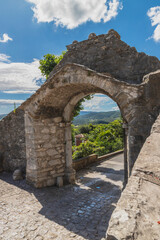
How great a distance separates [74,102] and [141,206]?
4880 millimetres

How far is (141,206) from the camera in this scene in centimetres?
109

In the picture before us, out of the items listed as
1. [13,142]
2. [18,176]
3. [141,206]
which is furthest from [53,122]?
[141,206]

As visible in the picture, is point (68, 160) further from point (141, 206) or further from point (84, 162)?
point (141, 206)

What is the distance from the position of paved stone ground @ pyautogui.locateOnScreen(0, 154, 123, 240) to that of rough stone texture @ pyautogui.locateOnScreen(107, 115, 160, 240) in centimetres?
231

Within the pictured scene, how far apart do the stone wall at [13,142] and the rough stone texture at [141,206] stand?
5626 millimetres

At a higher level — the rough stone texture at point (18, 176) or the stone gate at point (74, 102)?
the stone gate at point (74, 102)

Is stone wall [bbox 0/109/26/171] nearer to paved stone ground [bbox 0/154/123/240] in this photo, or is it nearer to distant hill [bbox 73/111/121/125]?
paved stone ground [bbox 0/154/123/240]

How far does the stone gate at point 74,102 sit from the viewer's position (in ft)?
10.7

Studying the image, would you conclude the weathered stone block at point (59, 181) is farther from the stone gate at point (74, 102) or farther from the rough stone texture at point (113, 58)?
the rough stone texture at point (113, 58)

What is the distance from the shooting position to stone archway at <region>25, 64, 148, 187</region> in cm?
444

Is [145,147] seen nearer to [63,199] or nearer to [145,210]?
[145,210]

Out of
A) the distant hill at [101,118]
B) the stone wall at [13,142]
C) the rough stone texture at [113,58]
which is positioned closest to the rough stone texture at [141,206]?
the rough stone texture at [113,58]

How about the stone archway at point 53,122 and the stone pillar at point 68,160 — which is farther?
the stone pillar at point 68,160

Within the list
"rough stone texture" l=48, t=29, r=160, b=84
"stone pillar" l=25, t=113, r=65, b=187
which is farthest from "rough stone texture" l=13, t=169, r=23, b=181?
"rough stone texture" l=48, t=29, r=160, b=84
